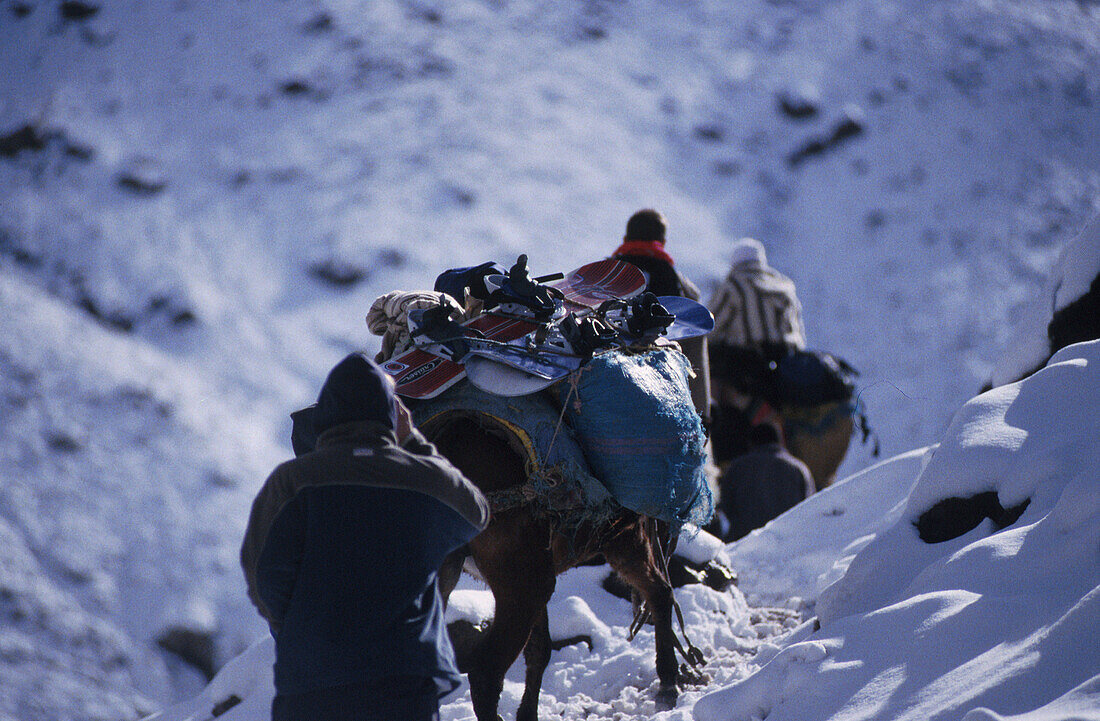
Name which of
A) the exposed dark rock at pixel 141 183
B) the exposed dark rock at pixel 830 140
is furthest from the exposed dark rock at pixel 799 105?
the exposed dark rock at pixel 141 183

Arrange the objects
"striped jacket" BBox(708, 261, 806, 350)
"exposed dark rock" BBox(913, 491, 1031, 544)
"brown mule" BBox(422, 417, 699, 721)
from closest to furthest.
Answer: "brown mule" BBox(422, 417, 699, 721), "exposed dark rock" BBox(913, 491, 1031, 544), "striped jacket" BBox(708, 261, 806, 350)

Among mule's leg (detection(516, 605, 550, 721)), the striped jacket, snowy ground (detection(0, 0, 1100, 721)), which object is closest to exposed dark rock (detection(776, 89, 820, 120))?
snowy ground (detection(0, 0, 1100, 721))

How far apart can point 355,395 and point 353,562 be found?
424 millimetres

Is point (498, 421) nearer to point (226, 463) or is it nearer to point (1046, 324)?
point (1046, 324)

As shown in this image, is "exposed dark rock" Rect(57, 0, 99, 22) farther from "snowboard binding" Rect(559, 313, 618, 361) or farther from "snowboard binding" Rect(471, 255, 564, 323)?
"snowboard binding" Rect(559, 313, 618, 361)

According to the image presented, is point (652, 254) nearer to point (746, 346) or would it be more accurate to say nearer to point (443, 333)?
point (443, 333)

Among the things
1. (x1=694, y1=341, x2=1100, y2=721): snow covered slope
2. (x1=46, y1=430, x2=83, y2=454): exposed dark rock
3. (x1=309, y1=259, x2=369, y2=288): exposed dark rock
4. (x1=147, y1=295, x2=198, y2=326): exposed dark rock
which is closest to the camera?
(x1=694, y1=341, x2=1100, y2=721): snow covered slope

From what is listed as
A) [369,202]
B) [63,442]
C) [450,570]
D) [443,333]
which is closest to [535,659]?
[450,570]

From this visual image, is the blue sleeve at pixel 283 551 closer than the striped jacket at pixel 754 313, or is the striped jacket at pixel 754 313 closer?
the blue sleeve at pixel 283 551

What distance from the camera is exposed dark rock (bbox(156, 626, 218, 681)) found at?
852 cm

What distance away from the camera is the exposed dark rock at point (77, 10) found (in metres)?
14.9

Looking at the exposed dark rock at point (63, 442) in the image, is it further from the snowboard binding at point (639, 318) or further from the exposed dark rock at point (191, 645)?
the snowboard binding at point (639, 318)

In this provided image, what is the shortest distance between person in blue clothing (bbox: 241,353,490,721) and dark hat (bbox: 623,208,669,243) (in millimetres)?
3980

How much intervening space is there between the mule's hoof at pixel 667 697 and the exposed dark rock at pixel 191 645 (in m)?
5.07
